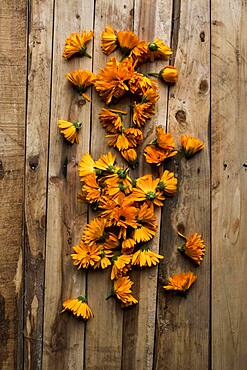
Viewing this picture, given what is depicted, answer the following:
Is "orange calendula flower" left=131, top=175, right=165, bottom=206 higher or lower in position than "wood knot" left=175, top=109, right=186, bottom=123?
lower

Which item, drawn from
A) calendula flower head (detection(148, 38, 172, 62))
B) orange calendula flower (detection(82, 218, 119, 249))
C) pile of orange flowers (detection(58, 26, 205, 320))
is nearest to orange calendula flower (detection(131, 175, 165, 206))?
pile of orange flowers (detection(58, 26, 205, 320))

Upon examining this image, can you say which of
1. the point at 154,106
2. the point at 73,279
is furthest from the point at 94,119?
the point at 73,279

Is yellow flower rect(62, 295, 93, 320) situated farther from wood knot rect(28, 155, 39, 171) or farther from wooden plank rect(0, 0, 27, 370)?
wood knot rect(28, 155, 39, 171)

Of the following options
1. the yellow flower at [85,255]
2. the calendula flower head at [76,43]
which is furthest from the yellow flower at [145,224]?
the calendula flower head at [76,43]

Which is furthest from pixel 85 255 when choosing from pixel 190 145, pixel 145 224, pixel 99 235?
pixel 190 145

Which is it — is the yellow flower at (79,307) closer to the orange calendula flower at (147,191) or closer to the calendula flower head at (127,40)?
the orange calendula flower at (147,191)

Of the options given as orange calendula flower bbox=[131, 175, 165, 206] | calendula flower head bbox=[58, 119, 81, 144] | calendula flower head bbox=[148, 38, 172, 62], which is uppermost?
Answer: calendula flower head bbox=[148, 38, 172, 62]

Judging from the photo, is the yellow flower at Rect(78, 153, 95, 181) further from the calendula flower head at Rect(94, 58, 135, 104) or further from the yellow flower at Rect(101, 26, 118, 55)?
the yellow flower at Rect(101, 26, 118, 55)
